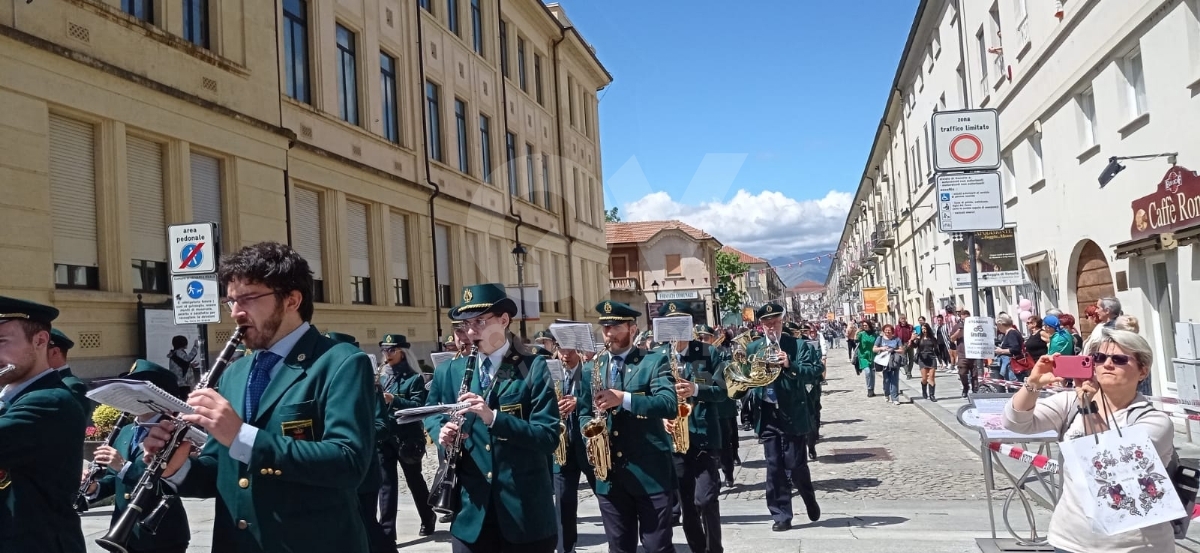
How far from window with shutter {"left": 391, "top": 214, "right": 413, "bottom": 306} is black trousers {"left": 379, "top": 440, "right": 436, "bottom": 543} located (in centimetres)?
1440

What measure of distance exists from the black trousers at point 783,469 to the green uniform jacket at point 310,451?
5.66 metres

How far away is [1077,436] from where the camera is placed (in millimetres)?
3826

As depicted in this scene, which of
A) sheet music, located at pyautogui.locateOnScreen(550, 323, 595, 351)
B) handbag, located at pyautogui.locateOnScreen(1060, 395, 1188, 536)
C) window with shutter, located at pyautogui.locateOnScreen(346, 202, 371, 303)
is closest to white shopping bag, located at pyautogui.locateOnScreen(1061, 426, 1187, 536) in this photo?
handbag, located at pyautogui.locateOnScreen(1060, 395, 1188, 536)

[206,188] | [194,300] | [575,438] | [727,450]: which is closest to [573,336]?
[575,438]

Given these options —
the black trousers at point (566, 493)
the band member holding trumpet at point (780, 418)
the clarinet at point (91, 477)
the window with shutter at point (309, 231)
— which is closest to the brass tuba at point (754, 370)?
the band member holding trumpet at point (780, 418)

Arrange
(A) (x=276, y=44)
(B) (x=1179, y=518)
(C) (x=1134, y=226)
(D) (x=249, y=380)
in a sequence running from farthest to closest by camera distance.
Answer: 1. (A) (x=276, y=44)
2. (C) (x=1134, y=226)
3. (B) (x=1179, y=518)
4. (D) (x=249, y=380)

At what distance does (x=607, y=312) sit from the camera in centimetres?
662

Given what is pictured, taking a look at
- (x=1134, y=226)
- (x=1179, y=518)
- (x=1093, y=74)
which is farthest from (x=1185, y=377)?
(x=1179, y=518)

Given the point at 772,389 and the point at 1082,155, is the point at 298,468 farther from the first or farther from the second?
the point at 1082,155

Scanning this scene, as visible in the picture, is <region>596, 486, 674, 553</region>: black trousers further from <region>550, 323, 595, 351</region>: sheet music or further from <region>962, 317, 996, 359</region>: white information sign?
<region>962, 317, 996, 359</region>: white information sign

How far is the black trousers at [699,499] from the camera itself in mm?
6703

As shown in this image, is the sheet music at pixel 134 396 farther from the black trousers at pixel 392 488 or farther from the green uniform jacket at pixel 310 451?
the black trousers at pixel 392 488

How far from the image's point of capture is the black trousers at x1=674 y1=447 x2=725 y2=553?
6.70 metres

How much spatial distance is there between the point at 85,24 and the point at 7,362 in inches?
456
